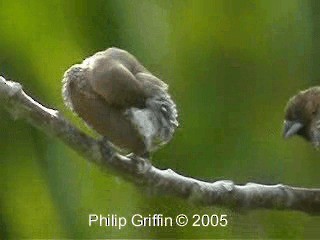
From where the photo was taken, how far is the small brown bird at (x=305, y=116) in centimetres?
127

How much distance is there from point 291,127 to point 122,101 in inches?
11.9

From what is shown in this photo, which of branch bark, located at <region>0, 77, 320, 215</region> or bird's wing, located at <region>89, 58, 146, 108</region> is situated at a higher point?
bird's wing, located at <region>89, 58, 146, 108</region>

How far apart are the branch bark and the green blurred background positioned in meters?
0.02

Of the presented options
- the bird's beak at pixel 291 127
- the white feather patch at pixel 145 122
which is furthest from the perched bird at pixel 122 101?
the bird's beak at pixel 291 127

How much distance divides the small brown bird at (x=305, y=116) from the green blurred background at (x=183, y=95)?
0.05 feet

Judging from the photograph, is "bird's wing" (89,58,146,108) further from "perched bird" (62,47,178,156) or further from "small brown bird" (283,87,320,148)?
"small brown bird" (283,87,320,148)

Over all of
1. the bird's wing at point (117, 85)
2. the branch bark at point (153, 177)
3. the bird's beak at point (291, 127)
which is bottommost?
the branch bark at point (153, 177)

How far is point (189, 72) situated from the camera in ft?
4.23

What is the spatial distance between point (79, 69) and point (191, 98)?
20 cm

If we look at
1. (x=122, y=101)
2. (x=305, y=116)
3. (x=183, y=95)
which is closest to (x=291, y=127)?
(x=305, y=116)

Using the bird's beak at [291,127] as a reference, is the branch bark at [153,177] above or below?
below

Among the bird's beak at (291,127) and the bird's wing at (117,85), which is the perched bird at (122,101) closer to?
the bird's wing at (117,85)

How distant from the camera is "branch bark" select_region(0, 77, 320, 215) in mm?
1222

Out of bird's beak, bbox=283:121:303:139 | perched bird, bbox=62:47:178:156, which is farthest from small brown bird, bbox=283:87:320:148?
perched bird, bbox=62:47:178:156
